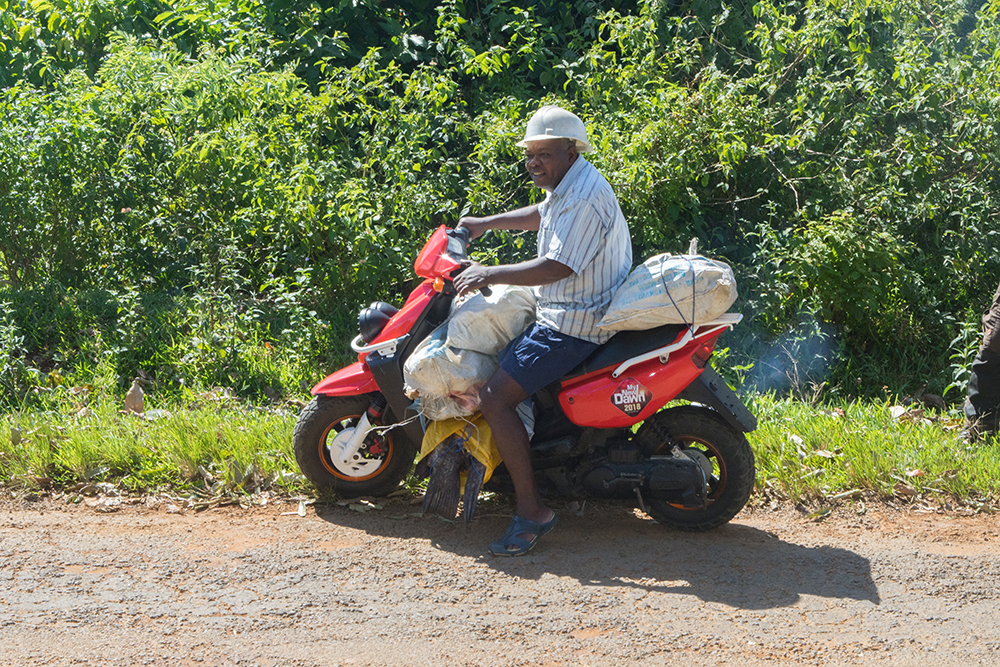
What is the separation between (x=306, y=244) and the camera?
23.0 ft

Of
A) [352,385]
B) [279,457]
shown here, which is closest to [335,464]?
[352,385]

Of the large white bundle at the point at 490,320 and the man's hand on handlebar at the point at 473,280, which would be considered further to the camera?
the large white bundle at the point at 490,320

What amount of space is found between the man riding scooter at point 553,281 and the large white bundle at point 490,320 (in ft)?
0.34

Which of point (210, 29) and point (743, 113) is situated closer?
point (743, 113)

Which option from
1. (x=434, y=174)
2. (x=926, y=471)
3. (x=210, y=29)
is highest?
(x=210, y=29)

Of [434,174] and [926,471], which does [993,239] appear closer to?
[926,471]

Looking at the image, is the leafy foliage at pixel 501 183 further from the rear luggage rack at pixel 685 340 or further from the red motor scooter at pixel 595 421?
the rear luggage rack at pixel 685 340

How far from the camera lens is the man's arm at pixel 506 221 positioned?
4840mm

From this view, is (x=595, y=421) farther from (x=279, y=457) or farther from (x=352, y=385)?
(x=279, y=457)

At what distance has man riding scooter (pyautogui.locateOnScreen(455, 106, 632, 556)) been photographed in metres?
4.14

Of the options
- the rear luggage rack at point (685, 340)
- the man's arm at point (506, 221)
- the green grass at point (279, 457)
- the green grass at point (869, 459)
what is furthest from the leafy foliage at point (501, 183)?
the rear luggage rack at point (685, 340)

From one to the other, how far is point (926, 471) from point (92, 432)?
4482 millimetres

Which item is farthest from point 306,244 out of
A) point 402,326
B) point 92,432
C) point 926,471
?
point 926,471

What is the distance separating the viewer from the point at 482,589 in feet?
13.0
